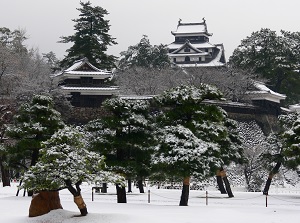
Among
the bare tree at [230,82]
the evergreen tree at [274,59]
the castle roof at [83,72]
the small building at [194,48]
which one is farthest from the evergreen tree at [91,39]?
the small building at [194,48]

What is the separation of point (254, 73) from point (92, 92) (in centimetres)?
2005

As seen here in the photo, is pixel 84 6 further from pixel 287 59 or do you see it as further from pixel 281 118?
pixel 281 118

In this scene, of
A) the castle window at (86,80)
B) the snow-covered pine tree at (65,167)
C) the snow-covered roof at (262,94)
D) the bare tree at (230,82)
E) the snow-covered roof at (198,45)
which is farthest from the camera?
the snow-covered roof at (198,45)

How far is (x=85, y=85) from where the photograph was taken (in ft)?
144

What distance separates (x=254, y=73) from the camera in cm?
5388

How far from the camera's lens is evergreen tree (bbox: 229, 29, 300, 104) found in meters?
54.1

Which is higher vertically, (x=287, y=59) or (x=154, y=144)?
(x=287, y=59)

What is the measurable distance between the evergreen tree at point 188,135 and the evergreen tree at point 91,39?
28.8 metres

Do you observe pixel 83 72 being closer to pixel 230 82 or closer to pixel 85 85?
pixel 85 85

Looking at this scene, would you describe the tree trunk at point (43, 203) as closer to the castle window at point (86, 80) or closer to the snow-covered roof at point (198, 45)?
Answer: the castle window at point (86, 80)

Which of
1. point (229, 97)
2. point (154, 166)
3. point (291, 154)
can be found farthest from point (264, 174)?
point (154, 166)

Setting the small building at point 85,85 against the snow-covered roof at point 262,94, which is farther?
the snow-covered roof at point 262,94

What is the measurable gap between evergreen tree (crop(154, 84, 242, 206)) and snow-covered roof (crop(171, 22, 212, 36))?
63.6 metres

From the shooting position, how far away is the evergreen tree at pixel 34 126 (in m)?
22.1
